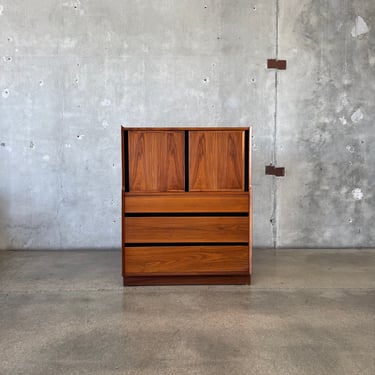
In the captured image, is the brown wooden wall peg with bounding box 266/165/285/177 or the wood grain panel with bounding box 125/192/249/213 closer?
the wood grain panel with bounding box 125/192/249/213

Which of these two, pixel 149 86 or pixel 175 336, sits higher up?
pixel 149 86

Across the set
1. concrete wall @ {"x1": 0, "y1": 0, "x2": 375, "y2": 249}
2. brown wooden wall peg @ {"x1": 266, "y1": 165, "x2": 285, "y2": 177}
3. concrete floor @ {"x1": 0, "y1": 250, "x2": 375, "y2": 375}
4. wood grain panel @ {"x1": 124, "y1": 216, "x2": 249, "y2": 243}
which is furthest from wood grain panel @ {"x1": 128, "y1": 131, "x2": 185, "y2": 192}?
brown wooden wall peg @ {"x1": 266, "y1": 165, "x2": 285, "y2": 177}

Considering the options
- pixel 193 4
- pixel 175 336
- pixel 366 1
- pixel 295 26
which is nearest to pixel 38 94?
pixel 193 4

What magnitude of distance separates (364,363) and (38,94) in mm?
3748

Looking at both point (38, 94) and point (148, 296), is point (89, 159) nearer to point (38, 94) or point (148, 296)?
point (38, 94)

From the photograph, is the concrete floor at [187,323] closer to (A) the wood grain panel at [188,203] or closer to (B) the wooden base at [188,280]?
(B) the wooden base at [188,280]

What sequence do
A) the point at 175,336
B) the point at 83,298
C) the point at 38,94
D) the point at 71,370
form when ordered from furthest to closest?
the point at 38,94 < the point at 83,298 < the point at 175,336 < the point at 71,370

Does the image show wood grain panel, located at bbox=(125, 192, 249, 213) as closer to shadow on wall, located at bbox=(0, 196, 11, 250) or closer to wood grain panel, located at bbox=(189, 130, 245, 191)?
wood grain panel, located at bbox=(189, 130, 245, 191)

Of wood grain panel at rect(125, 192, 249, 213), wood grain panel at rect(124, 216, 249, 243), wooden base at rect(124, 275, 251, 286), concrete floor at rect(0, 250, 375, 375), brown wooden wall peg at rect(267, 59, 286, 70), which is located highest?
brown wooden wall peg at rect(267, 59, 286, 70)

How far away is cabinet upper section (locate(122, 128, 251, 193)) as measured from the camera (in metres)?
3.24

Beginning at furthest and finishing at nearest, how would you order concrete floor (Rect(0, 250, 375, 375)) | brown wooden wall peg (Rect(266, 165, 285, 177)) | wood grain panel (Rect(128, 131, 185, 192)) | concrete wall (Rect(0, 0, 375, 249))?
brown wooden wall peg (Rect(266, 165, 285, 177)), concrete wall (Rect(0, 0, 375, 249)), wood grain panel (Rect(128, 131, 185, 192)), concrete floor (Rect(0, 250, 375, 375))

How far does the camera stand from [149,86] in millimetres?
4406

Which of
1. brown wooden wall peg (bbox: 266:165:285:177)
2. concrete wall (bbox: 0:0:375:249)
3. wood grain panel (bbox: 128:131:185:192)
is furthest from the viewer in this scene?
brown wooden wall peg (bbox: 266:165:285:177)

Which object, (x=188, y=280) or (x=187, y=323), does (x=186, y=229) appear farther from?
(x=187, y=323)
